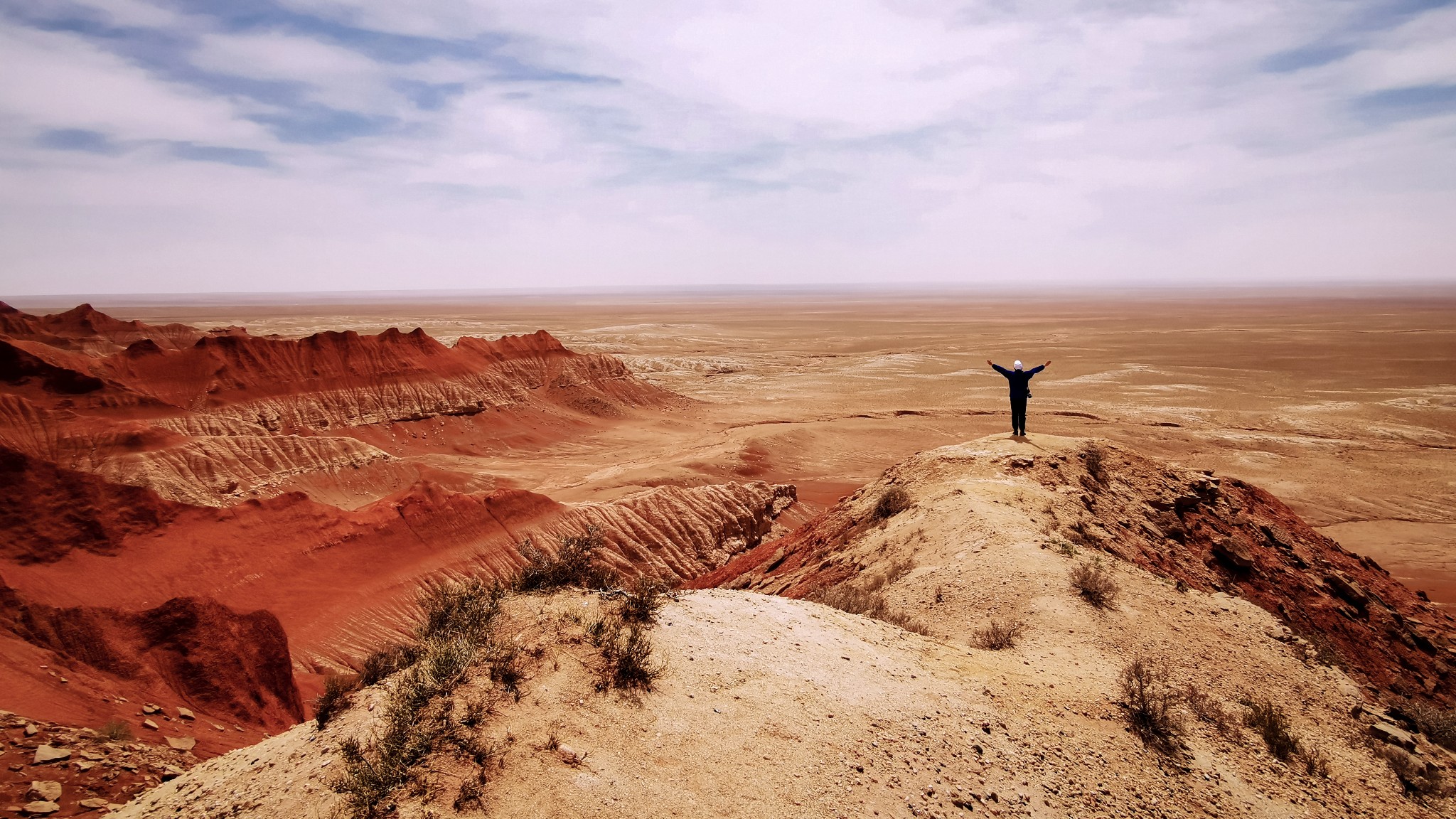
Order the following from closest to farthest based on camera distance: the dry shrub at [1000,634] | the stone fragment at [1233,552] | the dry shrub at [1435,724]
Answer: the dry shrub at [1435,724] → the dry shrub at [1000,634] → the stone fragment at [1233,552]

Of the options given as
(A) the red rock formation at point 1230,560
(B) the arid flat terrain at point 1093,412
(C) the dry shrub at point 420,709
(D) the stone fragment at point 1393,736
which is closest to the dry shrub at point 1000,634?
(A) the red rock formation at point 1230,560

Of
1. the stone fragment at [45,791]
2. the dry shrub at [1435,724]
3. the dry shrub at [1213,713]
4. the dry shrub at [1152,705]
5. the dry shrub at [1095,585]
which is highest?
the dry shrub at [1095,585]

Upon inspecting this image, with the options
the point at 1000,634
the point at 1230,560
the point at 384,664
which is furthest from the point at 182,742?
the point at 1230,560

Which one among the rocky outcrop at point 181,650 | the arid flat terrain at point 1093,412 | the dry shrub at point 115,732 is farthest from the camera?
the arid flat terrain at point 1093,412

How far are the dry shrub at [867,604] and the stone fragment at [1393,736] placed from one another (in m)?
3.81

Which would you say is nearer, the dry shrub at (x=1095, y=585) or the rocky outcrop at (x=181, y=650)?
the dry shrub at (x=1095, y=585)

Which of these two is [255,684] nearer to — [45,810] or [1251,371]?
[45,810]

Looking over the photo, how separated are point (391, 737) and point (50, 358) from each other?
97.6ft

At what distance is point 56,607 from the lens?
28.1 ft

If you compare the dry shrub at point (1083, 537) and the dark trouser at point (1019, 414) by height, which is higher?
the dark trouser at point (1019, 414)

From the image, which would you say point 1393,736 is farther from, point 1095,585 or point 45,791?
point 45,791

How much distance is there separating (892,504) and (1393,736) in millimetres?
5927

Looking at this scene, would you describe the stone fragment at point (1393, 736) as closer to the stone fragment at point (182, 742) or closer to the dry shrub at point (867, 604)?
the dry shrub at point (867, 604)

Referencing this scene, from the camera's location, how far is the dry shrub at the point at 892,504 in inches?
414
